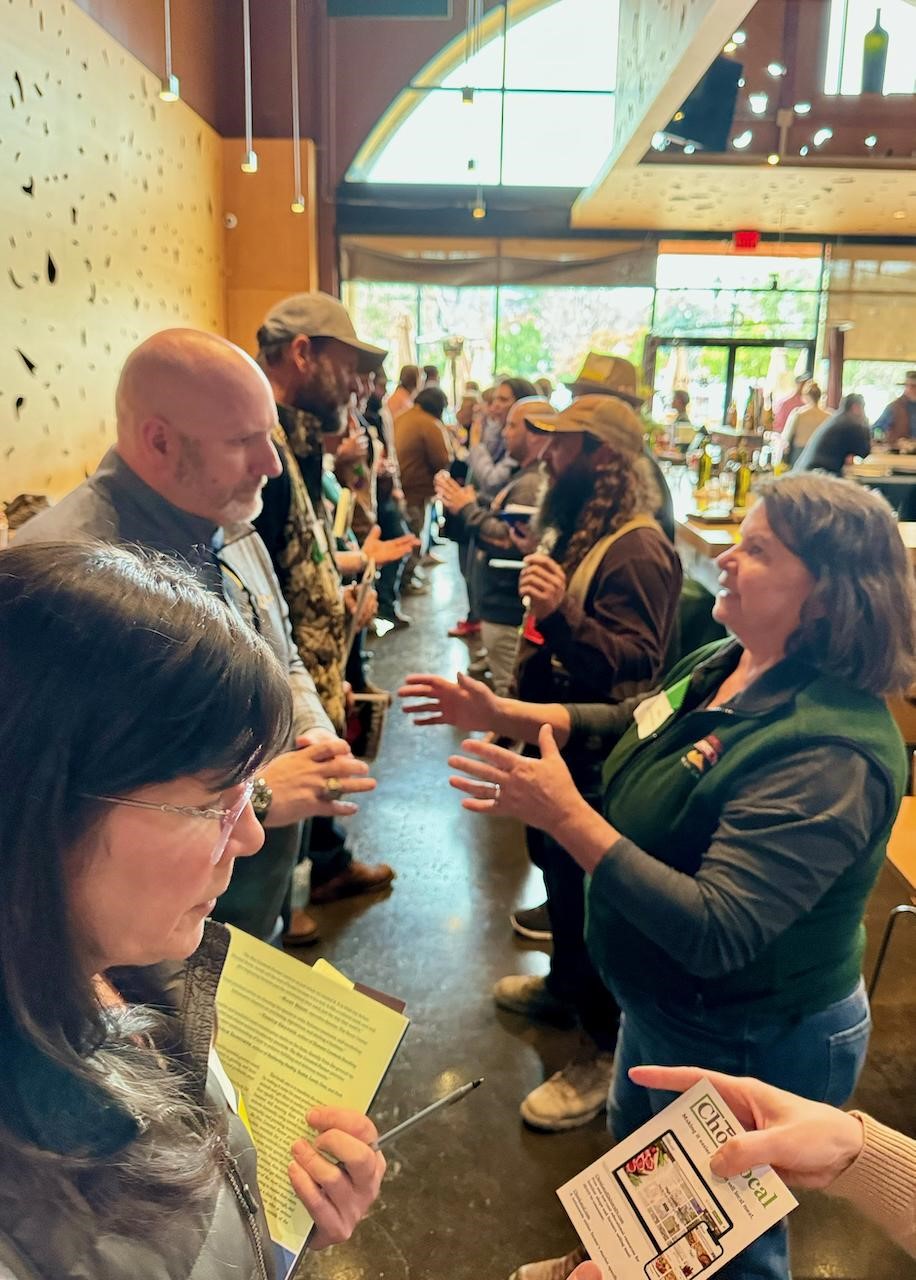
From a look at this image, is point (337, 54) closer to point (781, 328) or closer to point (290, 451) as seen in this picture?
point (781, 328)

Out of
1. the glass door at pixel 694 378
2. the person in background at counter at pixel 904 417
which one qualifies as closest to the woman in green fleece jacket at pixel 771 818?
the person in background at counter at pixel 904 417

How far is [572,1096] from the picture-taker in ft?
7.83

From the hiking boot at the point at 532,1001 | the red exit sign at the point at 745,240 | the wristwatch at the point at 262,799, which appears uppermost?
the red exit sign at the point at 745,240

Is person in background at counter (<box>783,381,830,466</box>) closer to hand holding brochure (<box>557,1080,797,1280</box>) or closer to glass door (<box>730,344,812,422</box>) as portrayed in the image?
glass door (<box>730,344,812,422</box>)

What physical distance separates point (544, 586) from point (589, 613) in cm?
14

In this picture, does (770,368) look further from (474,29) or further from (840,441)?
(840,441)

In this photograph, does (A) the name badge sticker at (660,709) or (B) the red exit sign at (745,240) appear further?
(B) the red exit sign at (745,240)

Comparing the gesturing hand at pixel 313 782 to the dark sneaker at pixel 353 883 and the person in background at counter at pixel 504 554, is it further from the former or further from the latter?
the person in background at counter at pixel 504 554

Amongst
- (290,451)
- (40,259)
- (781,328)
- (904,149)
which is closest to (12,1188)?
(290,451)

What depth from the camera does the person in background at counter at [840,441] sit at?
204 inches

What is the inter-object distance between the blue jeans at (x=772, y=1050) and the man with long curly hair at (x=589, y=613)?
33.3 inches

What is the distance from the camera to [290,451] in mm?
2652

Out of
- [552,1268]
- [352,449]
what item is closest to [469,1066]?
[552,1268]

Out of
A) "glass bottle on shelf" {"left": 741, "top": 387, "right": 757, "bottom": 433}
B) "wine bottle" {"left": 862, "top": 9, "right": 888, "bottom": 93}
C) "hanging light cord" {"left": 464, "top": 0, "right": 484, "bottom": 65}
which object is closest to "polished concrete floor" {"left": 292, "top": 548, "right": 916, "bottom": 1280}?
"glass bottle on shelf" {"left": 741, "top": 387, "right": 757, "bottom": 433}
